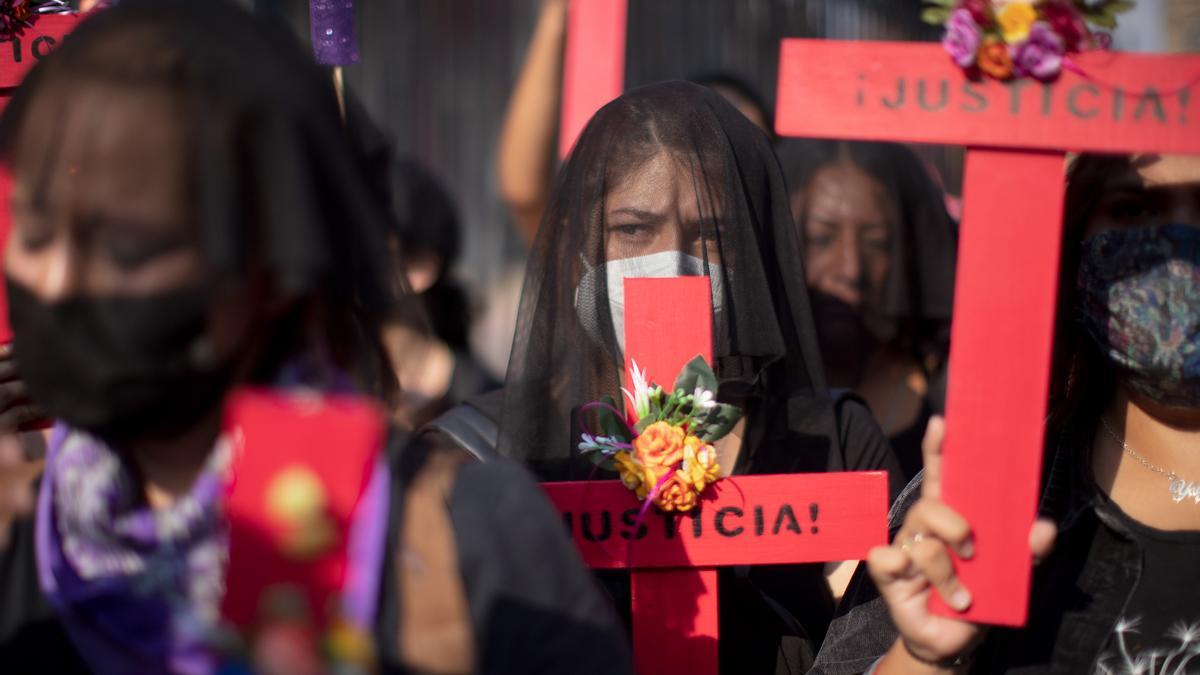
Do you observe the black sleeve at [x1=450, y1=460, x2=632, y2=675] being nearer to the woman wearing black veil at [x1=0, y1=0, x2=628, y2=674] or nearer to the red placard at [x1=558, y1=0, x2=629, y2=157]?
the woman wearing black veil at [x1=0, y1=0, x2=628, y2=674]

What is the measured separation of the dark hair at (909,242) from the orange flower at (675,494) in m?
2.35

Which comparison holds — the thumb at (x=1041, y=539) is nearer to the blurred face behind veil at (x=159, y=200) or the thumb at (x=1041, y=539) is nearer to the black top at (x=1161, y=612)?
the black top at (x=1161, y=612)

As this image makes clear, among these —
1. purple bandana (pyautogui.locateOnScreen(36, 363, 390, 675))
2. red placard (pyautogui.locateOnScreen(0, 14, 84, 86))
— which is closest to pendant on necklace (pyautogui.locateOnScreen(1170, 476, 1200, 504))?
purple bandana (pyautogui.locateOnScreen(36, 363, 390, 675))

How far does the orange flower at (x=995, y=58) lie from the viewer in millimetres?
1693

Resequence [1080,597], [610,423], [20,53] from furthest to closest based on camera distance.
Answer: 1. [20,53]
2. [610,423]
3. [1080,597]

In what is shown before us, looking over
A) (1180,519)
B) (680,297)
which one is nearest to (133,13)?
(680,297)

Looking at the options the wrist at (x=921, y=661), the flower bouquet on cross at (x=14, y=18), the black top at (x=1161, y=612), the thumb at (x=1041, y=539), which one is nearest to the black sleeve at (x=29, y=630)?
the wrist at (x=921, y=661)

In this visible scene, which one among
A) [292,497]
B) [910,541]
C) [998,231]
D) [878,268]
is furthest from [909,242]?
[292,497]

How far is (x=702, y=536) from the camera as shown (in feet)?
7.20

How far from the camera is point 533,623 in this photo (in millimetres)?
1487

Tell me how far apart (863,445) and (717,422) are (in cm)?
78

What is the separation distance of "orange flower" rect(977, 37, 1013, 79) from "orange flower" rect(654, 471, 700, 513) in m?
0.86

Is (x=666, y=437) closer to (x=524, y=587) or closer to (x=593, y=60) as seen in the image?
(x=524, y=587)

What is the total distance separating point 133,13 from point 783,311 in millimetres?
1626
